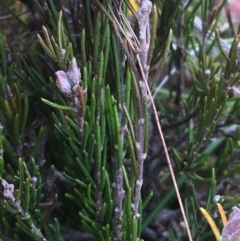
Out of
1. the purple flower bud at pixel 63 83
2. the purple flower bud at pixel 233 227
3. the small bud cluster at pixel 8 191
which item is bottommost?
the purple flower bud at pixel 233 227

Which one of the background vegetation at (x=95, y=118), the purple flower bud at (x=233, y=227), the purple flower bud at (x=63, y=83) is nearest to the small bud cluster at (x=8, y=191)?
the background vegetation at (x=95, y=118)

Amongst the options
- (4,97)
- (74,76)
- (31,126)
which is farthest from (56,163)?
(74,76)

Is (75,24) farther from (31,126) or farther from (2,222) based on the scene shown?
(2,222)

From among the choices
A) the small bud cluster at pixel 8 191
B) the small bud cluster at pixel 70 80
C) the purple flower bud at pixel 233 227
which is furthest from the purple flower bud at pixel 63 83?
the purple flower bud at pixel 233 227

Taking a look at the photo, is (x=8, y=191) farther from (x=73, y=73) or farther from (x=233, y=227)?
(x=233, y=227)

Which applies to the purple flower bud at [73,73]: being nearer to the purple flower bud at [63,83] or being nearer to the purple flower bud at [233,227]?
the purple flower bud at [63,83]

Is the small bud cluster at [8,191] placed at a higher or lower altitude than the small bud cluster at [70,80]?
lower

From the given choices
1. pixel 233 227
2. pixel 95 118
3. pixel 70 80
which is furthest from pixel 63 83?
pixel 233 227
